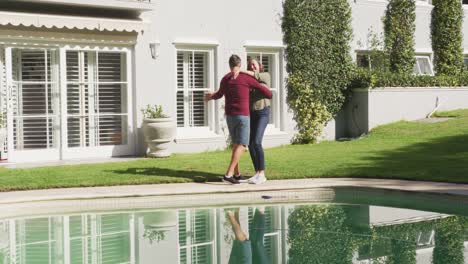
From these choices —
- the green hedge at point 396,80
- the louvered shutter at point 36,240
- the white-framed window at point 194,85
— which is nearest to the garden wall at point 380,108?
the green hedge at point 396,80

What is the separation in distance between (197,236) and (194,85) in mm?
11279

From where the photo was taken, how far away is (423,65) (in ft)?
91.2

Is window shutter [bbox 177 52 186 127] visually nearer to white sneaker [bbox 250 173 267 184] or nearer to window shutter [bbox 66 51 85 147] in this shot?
window shutter [bbox 66 51 85 147]

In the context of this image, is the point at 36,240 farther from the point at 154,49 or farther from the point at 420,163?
the point at 154,49

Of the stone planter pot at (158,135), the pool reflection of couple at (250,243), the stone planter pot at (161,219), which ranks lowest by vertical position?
the pool reflection of couple at (250,243)

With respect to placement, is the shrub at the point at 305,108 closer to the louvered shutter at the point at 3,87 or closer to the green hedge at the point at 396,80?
the green hedge at the point at 396,80

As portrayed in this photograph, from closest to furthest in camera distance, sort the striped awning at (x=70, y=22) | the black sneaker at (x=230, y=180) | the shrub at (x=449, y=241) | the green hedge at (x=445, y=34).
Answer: the shrub at (x=449, y=241), the black sneaker at (x=230, y=180), the striped awning at (x=70, y=22), the green hedge at (x=445, y=34)

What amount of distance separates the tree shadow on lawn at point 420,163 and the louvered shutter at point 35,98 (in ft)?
24.9

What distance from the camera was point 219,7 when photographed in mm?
21156

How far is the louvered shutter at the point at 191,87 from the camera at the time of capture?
20.7m

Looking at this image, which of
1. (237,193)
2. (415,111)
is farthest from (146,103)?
(415,111)

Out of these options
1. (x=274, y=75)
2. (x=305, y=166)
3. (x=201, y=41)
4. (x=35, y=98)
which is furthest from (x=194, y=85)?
(x=305, y=166)

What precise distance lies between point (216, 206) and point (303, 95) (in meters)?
11.1

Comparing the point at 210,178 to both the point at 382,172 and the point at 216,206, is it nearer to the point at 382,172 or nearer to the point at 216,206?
the point at 216,206
